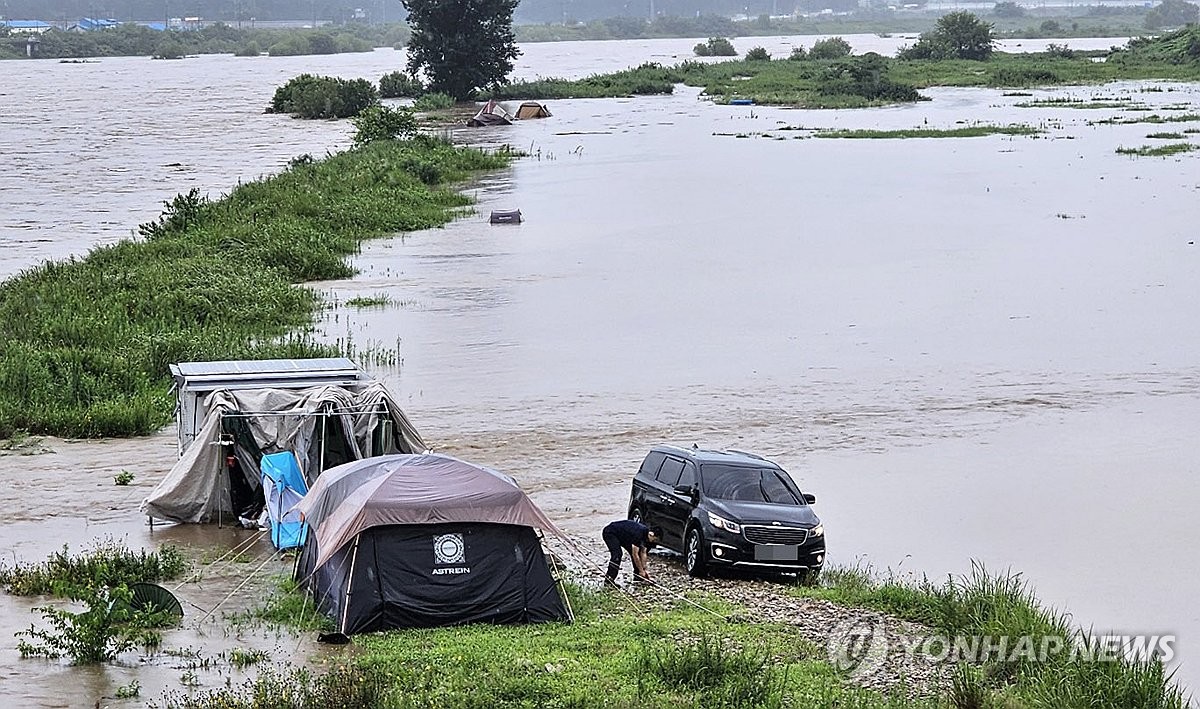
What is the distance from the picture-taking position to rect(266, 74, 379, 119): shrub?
338 feet

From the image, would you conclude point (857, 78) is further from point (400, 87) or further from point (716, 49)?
point (716, 49)

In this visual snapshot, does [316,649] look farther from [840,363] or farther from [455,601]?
[840,363]

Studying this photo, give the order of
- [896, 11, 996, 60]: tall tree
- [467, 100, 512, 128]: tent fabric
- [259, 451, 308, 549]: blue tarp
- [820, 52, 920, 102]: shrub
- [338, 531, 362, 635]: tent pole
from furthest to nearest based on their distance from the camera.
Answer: [896, 11, 996, 60]: tall tree
[820, 52, 920, 102]: shrub
[467, 100, 512, 128]: tent fabric
[259, 451, 308, 549]: blue tarp
[338, 531, 362, 635]: tent pole

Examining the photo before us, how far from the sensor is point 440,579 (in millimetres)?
16297

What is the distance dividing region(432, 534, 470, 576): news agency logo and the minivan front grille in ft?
12.3

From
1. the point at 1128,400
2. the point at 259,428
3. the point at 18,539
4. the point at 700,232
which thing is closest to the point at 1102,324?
the point at 1128,400

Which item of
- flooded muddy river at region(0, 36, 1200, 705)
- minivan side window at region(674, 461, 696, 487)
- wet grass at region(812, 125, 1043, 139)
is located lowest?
flooded muddy river at region(0, 36, 1200, 705)

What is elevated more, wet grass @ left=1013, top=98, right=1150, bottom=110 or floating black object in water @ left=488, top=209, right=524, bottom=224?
wet grass @ left=1013, top=98, right=1150, bottom=110

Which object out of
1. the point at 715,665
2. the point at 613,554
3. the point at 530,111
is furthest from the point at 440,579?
the point at 530,111

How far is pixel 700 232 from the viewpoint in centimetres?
5097

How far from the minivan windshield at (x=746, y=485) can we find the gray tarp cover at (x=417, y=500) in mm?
2754

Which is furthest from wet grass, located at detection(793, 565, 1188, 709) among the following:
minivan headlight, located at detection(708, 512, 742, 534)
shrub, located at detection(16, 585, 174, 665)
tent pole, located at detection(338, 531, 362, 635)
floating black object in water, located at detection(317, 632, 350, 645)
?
shrub, located at detection(16, 585, 174, 665)

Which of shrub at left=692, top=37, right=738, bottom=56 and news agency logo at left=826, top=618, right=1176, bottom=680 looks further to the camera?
shrub at left=692, top=37, right=738, bottom=56

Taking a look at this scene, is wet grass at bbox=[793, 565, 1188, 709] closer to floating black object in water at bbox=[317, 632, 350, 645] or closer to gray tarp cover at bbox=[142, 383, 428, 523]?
floating black object in water at bbox=[317, 632, 350, 645]
